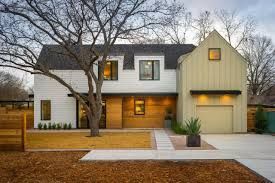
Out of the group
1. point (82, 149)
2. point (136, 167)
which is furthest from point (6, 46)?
point (136, 167)

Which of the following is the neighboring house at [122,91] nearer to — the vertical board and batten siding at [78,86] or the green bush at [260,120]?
the vertical board and batten siding at [78,86]

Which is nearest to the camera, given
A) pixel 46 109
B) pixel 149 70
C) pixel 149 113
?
pixel 149 70

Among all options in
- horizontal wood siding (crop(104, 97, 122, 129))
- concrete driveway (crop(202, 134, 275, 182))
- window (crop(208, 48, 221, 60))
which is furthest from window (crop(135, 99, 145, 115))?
concrete driveway (crop(202, 134, 275, 182))

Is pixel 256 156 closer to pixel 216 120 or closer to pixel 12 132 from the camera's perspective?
pixel 12 132

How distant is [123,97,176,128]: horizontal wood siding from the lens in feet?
93.0

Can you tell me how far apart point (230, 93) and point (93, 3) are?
33.9 feet

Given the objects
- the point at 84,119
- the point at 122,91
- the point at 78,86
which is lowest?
the point at 84,119

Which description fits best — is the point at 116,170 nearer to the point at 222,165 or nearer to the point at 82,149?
the point at 222,165

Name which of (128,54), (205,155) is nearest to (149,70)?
(128,54)

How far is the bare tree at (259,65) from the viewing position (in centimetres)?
4828

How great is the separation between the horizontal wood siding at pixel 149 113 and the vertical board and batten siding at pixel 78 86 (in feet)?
3.12

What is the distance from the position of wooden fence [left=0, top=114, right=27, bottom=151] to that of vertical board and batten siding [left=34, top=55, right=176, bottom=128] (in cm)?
1206

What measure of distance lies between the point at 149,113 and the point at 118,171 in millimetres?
17649

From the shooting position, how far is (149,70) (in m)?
28.1
